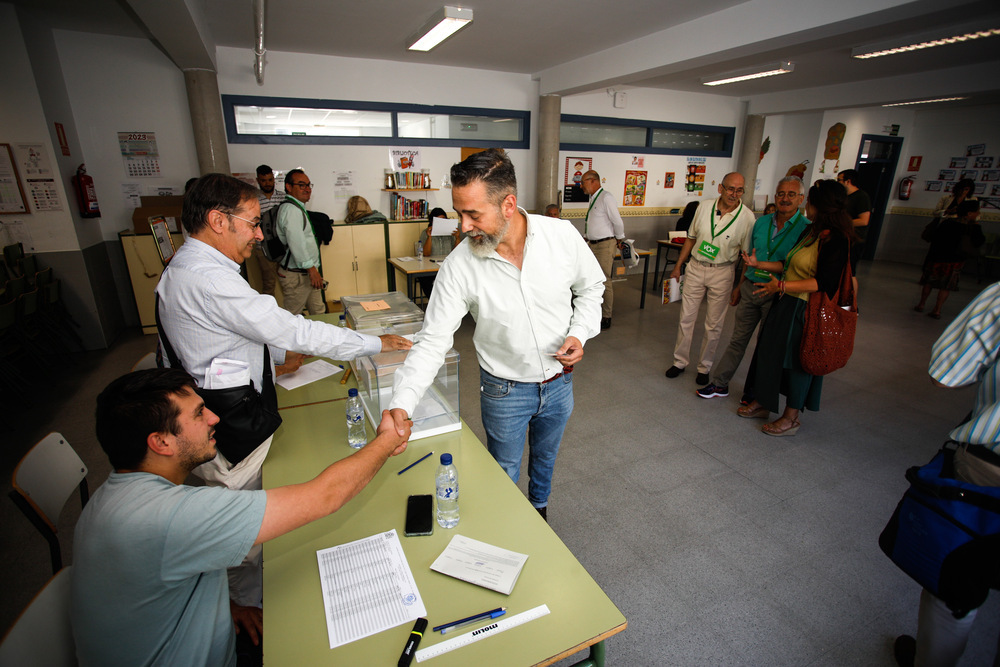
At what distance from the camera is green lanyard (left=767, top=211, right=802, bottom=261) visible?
3297 mm

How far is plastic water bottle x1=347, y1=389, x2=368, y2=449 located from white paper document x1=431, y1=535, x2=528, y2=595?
0.67 metres

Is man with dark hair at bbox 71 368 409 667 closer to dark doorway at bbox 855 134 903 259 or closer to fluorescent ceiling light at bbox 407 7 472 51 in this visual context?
fluorescent ceiling light at bbox 407 7 472 51

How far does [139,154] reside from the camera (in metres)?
5.58

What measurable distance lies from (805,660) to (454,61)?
23.2 ft

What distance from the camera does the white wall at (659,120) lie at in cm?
794

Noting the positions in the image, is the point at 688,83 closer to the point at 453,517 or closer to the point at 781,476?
the point at 781,476

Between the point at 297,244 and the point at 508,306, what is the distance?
10.9ft

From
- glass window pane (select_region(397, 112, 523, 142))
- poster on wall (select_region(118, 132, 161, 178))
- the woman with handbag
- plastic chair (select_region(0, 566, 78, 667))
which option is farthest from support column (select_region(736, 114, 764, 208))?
plastic chair (select_region(0, 566, 78, 667))

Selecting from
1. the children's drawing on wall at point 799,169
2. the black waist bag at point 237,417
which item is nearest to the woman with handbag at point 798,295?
the black waist bag at point 237,417

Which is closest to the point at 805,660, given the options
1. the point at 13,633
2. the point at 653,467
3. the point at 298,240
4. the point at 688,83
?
the point at 653,467

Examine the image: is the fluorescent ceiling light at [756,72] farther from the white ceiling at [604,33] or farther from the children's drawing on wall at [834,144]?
the children's drawing on wall at [834,144]

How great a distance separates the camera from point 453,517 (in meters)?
1.44

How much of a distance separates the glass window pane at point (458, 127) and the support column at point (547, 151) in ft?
1.45

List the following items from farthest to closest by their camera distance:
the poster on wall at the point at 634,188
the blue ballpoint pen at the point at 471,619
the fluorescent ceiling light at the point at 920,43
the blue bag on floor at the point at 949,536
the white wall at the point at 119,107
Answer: the poster on wall at the point at 634,188 < the white wall at the point at 119,107 < the fluorescent ceiling light at the point at 920,43 < the blue bag on floor at the point at 949,536 < the blue ballpoint pen at the point at 471,619
